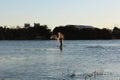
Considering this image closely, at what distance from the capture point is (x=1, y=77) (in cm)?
2923

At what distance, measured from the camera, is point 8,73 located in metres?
31.9

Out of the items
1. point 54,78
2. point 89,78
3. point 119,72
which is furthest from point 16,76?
point 119,72

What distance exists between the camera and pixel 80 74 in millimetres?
31359

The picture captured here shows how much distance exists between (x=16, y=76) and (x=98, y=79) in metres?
5.76

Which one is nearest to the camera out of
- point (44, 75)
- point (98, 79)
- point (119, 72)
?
point (98, 79)

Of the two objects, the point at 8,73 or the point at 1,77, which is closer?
the point at 1,77

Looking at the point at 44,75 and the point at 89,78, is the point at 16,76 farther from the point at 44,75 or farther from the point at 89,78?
the point at 89,78

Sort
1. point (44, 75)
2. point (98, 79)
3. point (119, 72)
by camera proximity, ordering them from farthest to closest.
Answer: point (119, 72), point (44, 75), point (98, 79)

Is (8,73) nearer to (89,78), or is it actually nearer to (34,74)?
(34,74)

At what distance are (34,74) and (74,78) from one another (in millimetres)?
3893

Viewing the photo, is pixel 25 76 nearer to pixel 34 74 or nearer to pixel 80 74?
pixel 34 74

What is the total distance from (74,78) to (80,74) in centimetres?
260

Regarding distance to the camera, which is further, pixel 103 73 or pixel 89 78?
pixel 103 73

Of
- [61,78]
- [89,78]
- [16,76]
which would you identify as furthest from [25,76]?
[89,78]
